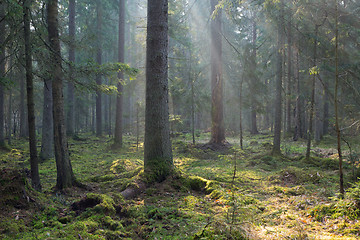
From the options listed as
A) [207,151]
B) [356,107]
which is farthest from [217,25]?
[356,107]

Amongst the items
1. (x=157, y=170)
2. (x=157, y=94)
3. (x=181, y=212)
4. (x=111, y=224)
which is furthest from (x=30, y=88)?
(x=181, y=212)

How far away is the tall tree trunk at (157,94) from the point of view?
672 cm

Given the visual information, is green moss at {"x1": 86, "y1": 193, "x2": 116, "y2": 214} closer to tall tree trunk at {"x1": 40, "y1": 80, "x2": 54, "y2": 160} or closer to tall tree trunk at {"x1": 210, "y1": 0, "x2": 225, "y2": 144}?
tall tree trunk at {"x1": 40, "y1": 80, "x2": 54, "y2": 160}

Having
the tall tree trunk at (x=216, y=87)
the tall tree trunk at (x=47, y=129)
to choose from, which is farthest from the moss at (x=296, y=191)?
the tall tree trunk at (x=47, y=129)

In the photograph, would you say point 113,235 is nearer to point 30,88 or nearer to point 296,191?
point 30,88

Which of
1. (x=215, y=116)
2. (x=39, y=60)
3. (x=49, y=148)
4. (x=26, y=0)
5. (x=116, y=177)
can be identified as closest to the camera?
(x=26, y=0)

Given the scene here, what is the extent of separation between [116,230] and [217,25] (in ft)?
44.2

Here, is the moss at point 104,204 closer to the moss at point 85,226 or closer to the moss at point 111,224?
the moss at point 111,224

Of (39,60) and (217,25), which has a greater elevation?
(217,25)

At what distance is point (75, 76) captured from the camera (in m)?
6.63

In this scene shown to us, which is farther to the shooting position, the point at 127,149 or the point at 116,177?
the point at 127,149

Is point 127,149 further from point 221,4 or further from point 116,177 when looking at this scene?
point 221,4

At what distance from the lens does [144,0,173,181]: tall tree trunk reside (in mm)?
6719

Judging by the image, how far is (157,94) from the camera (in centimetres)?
672
